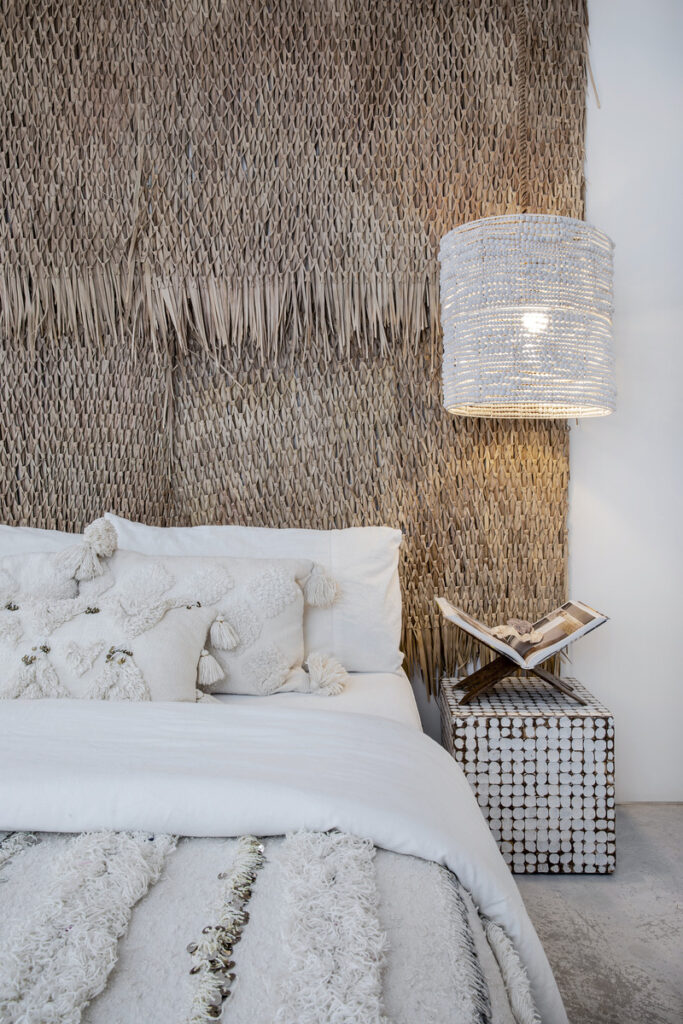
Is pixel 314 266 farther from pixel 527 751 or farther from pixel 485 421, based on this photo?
pixel 527 751

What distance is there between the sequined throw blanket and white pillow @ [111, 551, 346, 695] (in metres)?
0.73

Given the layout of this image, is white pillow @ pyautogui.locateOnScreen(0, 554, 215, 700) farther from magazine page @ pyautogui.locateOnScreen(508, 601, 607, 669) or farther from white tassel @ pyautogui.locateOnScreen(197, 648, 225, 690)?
magazine page @ pyautogui.locateOnScreen(508, 601, 607, 669)

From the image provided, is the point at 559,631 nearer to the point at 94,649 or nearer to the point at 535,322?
the point at 535,322

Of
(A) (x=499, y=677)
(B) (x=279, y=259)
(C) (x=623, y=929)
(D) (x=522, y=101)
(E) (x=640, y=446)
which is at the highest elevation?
(D) (x=522, y=101)

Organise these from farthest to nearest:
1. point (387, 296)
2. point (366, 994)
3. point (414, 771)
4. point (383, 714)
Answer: point (387, 296), point (383, 714), point (414, 771), point (366, 994)

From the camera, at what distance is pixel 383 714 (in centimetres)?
165

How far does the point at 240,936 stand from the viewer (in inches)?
32.0

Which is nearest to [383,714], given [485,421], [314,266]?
[485,421]

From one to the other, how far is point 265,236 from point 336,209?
0.23 m

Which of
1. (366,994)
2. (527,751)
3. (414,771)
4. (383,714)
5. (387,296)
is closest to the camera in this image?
(366,994)

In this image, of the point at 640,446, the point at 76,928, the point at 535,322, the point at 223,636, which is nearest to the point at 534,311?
the point at 535,322

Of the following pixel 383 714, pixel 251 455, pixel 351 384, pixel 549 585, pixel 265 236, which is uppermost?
pixel 265 236

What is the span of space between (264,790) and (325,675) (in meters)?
0.76

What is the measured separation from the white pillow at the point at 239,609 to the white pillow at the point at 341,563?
0.41ft
